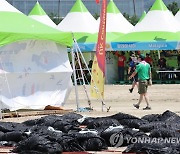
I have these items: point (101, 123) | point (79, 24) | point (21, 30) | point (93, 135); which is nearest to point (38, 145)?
point (93, 135)

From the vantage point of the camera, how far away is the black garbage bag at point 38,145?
10.7 m

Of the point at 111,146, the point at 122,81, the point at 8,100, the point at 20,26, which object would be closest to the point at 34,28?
the point at 20,26

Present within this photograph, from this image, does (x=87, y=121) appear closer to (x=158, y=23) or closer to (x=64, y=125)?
(x=64, y=125)

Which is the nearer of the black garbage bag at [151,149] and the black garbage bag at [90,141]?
the black garbage bag at [151,149]

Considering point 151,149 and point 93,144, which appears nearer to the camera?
point 151,149

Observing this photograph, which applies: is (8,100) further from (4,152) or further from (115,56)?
(115,56)

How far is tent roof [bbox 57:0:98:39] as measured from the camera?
3778 centimetres

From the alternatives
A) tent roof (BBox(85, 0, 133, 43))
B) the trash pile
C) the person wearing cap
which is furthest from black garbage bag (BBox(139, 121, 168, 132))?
tent roof (BBox(85, 0, 133, 43))

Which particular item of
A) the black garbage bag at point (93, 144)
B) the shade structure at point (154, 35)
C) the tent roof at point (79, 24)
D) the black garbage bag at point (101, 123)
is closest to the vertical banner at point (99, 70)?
the black garbage bag at point (101, 123)

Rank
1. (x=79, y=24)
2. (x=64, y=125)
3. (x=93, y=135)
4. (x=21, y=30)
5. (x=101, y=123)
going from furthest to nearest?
1. (x=79, y=24)
2. (x=21, y=30)
3. (x=101, y=123)
4. (x=64, y=125)
5. (x=93, y=135)

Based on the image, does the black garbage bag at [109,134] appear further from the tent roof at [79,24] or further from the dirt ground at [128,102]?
the tent roof at [79,24]

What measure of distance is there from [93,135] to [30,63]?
7691 mm

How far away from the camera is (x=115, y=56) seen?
37.2 m

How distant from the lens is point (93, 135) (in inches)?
456
